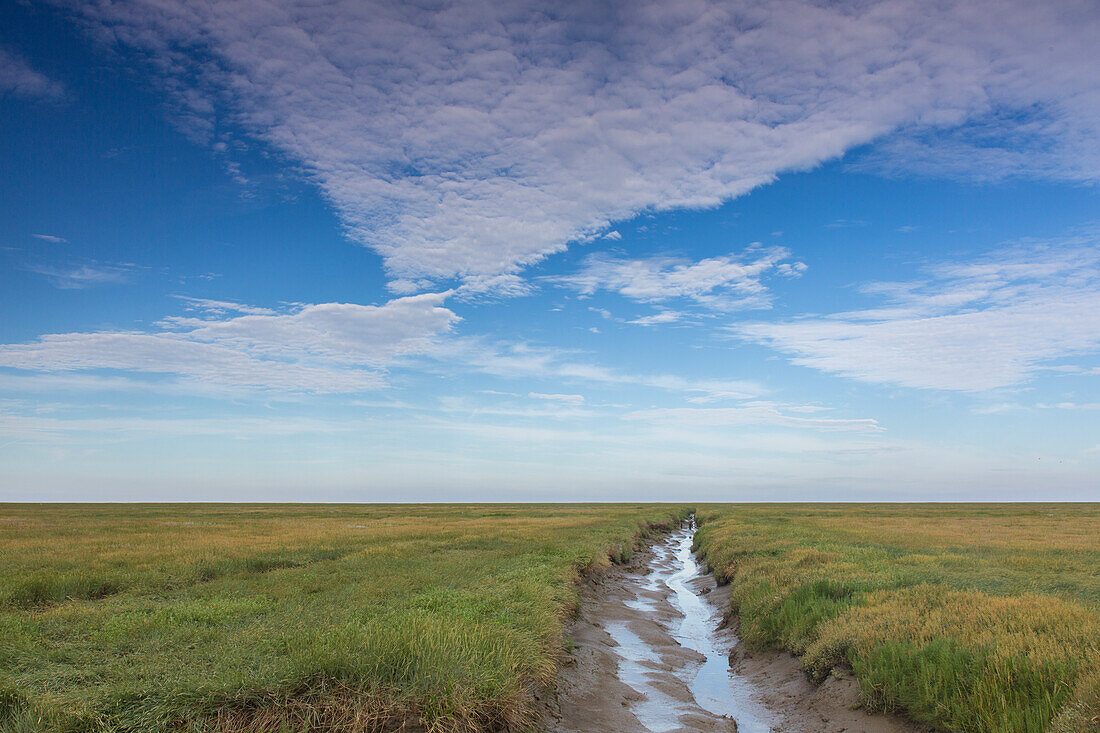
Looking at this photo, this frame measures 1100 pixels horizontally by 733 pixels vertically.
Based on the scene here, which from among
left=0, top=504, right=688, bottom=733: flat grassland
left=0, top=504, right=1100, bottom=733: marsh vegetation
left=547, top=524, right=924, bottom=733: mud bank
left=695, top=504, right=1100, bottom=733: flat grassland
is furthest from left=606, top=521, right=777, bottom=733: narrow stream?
left=0, top=504, right=688, bottom=733: flat grassland

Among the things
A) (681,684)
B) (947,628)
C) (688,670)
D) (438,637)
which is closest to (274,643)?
(438,637)

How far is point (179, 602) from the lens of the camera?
42.3 ft

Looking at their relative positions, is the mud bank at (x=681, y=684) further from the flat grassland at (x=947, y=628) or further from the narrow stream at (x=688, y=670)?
the flat grassland at (x=947, y=628)

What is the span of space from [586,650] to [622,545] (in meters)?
17.5

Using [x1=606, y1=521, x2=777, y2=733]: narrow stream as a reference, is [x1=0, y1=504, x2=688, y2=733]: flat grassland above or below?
above

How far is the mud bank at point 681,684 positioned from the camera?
9156mm

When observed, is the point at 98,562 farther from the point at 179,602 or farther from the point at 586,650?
the point at 586,650

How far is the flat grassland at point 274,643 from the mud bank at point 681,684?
0.94m

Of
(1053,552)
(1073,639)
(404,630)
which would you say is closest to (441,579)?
(404,630)

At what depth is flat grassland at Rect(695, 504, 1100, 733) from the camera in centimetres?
683

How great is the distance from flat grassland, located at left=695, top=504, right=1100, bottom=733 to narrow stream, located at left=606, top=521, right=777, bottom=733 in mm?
1107

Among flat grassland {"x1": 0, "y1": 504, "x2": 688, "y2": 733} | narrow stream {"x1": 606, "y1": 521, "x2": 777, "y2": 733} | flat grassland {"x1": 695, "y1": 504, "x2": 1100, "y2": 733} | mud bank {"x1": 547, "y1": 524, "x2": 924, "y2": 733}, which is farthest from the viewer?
narrow stream {"x1": 606, "y1": 521, "x2": 777, "y2": 733}

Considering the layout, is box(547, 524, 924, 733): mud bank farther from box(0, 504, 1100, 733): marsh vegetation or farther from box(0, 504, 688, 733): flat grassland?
box(0, 504, 688, 733): flat grassland

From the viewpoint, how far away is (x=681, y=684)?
11648mm
